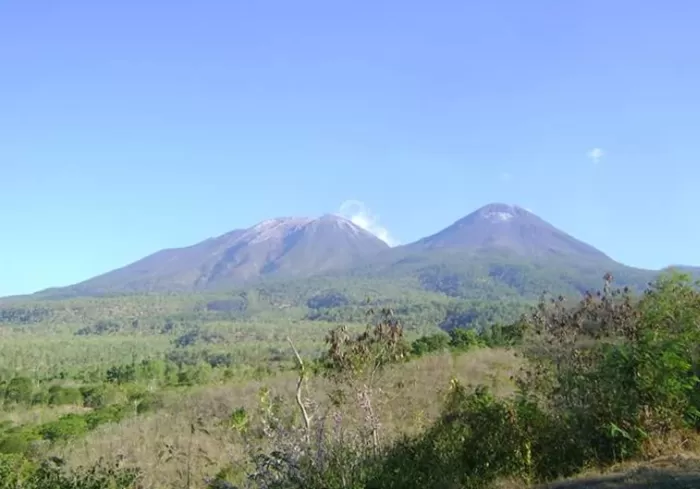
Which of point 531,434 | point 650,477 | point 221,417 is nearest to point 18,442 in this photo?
point 221,417

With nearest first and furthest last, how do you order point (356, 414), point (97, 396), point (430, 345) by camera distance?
point (356, 414) < point (430, 345) < point (97, 396)

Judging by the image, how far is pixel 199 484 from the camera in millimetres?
11078

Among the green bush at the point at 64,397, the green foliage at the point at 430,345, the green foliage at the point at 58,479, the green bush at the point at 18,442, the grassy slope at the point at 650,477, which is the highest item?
the green foliage at the point at 58,479

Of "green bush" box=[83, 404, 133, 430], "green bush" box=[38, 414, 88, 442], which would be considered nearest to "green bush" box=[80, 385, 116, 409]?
"green bush" box=[83, 404, 133, 430]

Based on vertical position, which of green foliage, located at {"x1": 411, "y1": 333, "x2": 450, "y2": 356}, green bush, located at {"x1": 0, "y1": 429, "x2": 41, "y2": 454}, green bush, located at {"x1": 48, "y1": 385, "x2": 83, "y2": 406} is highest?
green foliage, located at {"x1": 411, "y1": 333, "x2": 450, "y2": 356}

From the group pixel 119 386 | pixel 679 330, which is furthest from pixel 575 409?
pixel 119 386

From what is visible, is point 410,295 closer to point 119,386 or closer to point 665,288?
point 119,386

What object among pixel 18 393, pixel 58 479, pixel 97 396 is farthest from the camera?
pixel 18 393

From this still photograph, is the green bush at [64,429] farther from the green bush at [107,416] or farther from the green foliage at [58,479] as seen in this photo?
the green foliage at [58,479]

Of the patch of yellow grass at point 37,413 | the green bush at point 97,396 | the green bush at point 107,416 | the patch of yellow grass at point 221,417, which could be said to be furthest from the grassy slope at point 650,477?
the green bush at point 97,396

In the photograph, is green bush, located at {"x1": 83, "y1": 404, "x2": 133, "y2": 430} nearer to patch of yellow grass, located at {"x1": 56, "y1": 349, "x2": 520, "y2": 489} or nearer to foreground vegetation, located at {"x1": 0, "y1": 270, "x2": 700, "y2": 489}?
patch of yellow grass, located at {"x1": 56, "y1": 349, "x2": 520, "y2": 489}

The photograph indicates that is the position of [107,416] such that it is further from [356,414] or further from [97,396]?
[356,414]

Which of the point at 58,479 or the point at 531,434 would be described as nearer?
the point at 58,479

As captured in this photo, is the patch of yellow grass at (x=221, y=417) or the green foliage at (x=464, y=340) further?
the green foliage at (x=464, y=340)
